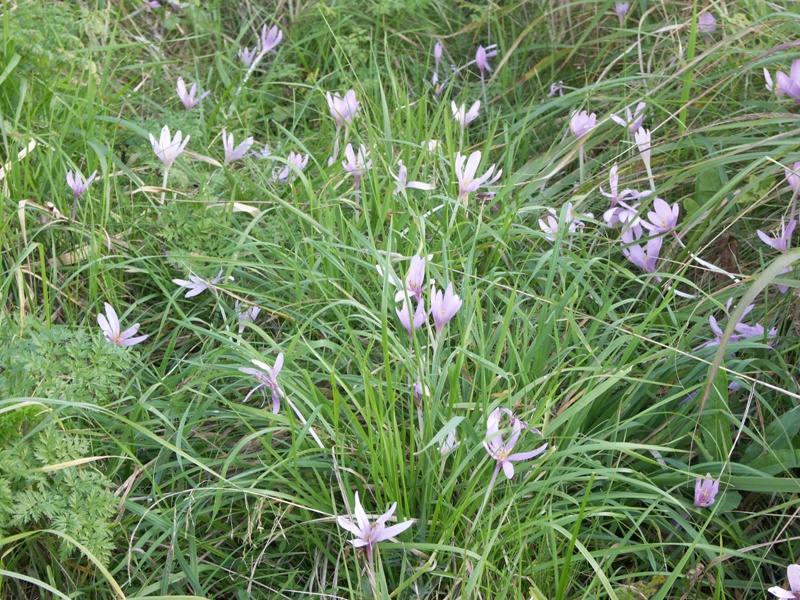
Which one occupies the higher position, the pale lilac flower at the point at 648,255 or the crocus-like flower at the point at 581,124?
the crocus-like flower at the point at 581,124

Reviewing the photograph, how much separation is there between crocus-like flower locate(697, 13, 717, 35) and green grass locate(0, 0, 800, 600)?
44mm

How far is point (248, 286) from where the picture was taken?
7.70ft

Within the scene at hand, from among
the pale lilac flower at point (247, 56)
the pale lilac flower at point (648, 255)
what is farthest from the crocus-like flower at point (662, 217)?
the pale lilac flower at point (247, 56)

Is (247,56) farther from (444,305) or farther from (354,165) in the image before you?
(444,305)

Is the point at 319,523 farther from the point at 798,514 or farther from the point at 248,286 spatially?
the point at 798,514

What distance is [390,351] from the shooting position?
1.90 meters

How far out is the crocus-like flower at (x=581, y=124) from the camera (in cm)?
254

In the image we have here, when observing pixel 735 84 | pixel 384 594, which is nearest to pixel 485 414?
pixel 384 594

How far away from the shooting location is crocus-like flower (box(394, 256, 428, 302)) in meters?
1.77

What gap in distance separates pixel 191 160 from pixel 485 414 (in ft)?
4.72

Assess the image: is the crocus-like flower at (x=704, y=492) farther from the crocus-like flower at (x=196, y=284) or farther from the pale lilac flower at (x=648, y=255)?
the crocus-like flower at (x=196, y=284)

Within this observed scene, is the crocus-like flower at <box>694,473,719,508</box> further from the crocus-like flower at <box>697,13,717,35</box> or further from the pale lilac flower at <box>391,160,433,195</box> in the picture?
the crocus-like flower at <box>697,13,717,35</box>

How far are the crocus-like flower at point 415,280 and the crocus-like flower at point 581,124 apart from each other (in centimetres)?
98

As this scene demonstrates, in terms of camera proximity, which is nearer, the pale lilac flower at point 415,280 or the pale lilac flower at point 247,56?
the pale lilac flower at point 415,280
